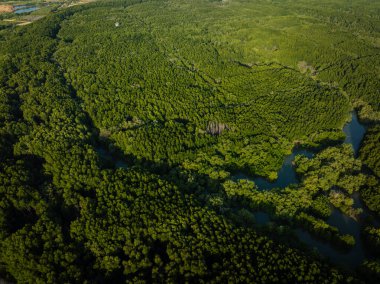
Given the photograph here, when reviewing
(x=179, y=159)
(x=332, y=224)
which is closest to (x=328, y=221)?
(x=332, y=224)

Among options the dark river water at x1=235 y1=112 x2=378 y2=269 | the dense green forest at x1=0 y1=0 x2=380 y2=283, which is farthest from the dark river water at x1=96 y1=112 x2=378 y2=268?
the dense green forest at x1=0 y1=0 x2=380 y2=283

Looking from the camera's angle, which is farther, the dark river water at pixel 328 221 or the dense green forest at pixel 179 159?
the dark river water at pixel 328 221

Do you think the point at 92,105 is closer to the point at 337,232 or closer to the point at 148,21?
the point at 337,232

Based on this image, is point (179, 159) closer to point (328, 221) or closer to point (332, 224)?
point (328, 221)

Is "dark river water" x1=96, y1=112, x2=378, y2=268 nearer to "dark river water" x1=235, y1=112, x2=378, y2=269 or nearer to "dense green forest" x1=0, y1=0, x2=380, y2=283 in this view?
"dark river water" x1=235, y1=112, x2=378, y2=269

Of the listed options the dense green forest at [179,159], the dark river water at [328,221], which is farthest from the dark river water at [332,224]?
the dense green forest at [179,159]

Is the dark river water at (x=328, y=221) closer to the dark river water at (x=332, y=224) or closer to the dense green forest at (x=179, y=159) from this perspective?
the dark river water at (x=332, y=224)

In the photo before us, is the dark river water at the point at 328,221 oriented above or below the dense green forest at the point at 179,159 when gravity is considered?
below

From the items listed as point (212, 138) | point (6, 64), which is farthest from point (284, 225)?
point (6, 64)
